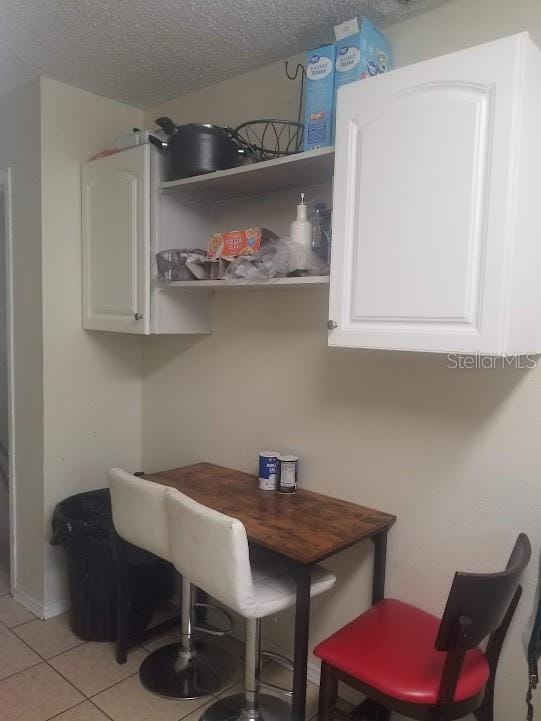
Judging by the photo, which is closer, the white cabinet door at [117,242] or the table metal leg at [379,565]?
the table metal leg at [379,565]

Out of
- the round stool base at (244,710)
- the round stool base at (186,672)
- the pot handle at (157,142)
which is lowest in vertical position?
the round stool base at (186,672)

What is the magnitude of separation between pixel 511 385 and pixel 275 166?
3.34 ft

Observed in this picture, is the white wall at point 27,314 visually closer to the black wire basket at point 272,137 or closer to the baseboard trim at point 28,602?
the baseboard trim at point 28,602

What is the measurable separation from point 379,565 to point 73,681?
1.29m

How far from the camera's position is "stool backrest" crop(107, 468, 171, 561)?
1738mm

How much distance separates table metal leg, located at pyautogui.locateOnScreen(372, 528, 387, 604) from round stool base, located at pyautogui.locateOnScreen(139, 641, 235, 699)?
747 millimetres

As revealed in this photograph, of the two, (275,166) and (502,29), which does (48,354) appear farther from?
(502,29)

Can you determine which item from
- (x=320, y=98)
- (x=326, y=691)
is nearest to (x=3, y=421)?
(x=326, y=691)

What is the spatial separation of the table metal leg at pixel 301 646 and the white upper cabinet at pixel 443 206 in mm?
694

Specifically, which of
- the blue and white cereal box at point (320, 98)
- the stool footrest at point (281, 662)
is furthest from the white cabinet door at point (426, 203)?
the stool footrest at point (281, 662)

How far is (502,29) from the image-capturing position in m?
1.58

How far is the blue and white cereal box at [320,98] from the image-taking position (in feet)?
5.47

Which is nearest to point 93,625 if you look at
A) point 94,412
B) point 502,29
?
point 94,412

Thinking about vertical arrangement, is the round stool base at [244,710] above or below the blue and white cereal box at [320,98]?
below
